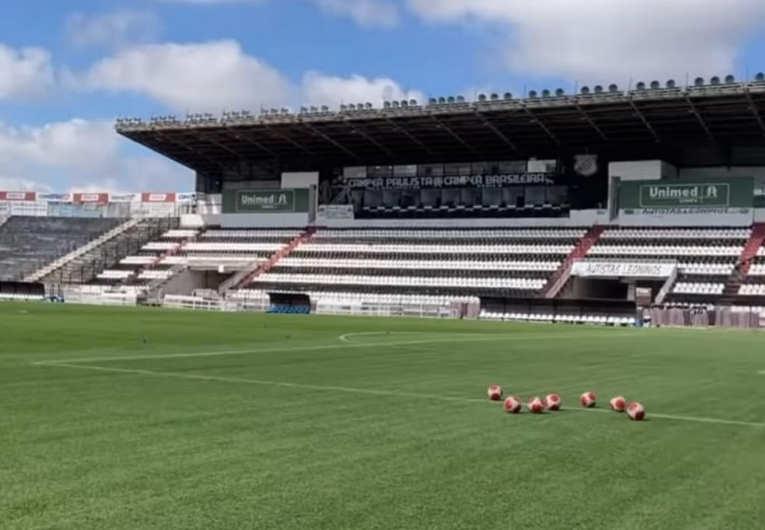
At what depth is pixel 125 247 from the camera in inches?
3273

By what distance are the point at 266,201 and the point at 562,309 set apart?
33.9 meters

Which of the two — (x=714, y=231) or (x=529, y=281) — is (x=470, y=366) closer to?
(x=529, y=281)

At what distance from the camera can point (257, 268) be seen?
75188 millimetres

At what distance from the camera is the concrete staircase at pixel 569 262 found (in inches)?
2509

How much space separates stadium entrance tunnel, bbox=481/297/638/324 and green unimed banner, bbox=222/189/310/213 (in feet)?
86.2

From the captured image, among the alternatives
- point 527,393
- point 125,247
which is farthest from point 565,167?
point 527,393

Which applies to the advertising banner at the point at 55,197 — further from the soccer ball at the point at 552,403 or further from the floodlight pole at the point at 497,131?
the soccer ball at the point at 552,403

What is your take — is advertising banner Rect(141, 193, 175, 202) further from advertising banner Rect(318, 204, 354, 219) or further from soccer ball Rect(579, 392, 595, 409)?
soccer ball Rect(579, 392, 595, 409)

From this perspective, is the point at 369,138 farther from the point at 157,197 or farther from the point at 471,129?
the point at 157,197

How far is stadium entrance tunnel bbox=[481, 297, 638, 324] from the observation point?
5472cm

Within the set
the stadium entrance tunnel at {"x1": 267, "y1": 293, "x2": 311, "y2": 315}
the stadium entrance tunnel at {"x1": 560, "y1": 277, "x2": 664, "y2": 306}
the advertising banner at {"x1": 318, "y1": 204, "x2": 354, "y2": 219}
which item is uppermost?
the advertising banner at {"x1": 318, "y1": 204, "x2": 354, "y2": 219}

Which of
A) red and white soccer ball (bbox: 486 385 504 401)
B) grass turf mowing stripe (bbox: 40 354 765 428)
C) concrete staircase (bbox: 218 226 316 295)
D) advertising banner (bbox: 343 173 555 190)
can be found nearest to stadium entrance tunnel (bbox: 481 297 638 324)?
advertising banner (bbox: 343 173 555 190)

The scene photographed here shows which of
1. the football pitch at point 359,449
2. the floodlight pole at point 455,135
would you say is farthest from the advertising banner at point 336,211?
the football pitch at point 359,449

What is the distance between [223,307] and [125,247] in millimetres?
23236
